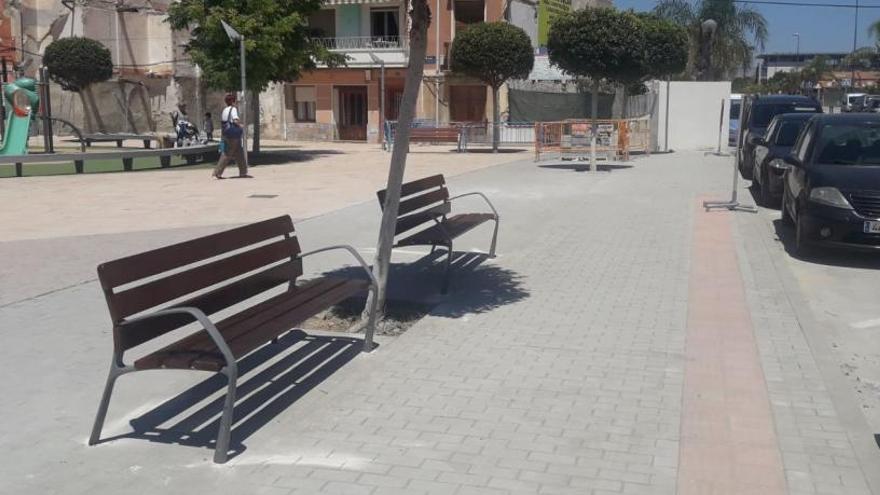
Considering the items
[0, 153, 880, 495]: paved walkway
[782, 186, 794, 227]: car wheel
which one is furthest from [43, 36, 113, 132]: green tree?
[782, 186, 794, 227]: car wheel

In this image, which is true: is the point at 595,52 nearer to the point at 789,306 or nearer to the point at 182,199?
the point at 182,199

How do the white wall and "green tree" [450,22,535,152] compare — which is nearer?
"green tree" [450,22,535,152]

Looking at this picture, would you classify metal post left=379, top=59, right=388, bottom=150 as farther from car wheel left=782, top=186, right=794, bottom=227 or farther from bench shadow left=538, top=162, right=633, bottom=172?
car wheel left=782, top=186, right=794, bottom=227

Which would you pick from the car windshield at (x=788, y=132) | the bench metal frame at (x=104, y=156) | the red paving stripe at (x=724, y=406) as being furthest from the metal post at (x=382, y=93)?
the red paving stripe at (x=724, y=406)

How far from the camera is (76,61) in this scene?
35438mm

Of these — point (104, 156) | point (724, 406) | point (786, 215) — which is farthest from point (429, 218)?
point (104, 156)

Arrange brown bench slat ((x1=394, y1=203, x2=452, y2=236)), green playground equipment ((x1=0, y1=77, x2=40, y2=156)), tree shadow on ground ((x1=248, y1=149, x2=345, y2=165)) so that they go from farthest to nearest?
tree shadow on ground ((x1=248, y1=149, x2=345, y2=165))
green playground equipment ((x1=0, y1=77, x2=40, y2=156))
brown bench slat ((x1=394, y1=203, x2=452, y2=236))

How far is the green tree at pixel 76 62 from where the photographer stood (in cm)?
3547

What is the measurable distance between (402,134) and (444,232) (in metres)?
1.67

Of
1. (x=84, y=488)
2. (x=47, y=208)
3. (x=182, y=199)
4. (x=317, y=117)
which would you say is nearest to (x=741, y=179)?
(x=182, y=199)

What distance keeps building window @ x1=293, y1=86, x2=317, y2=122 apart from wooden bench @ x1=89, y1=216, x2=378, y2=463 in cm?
3456

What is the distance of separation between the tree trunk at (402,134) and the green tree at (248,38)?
1738cm

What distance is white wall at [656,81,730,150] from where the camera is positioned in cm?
2880

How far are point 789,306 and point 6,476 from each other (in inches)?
252
